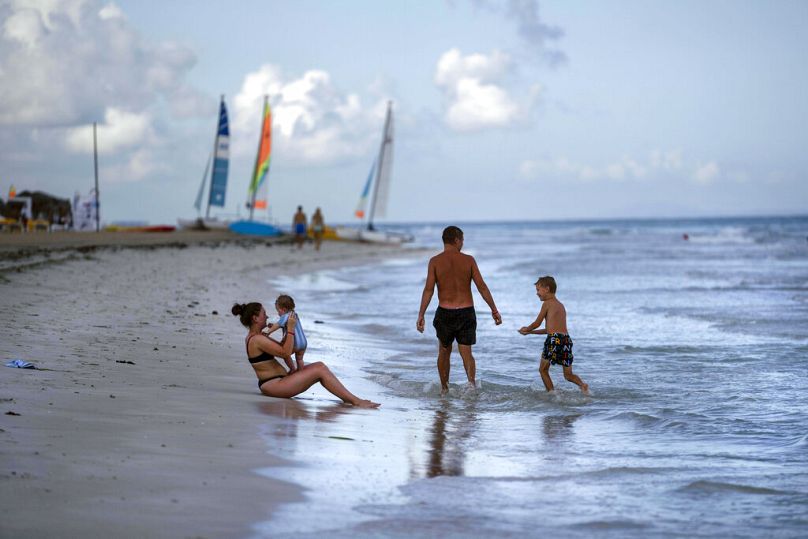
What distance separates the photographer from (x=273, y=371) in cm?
799

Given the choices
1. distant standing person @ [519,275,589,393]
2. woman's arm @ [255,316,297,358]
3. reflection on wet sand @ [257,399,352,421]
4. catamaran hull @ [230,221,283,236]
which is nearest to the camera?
reflection on wet sand @ [257,399,352,421]

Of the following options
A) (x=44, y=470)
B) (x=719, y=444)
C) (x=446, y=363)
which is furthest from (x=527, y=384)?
(x=44, y=470)

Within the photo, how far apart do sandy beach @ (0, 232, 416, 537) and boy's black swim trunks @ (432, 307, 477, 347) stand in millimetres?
1953

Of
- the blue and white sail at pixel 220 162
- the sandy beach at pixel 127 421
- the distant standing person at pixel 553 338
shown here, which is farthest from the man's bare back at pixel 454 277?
the blue and white sail at pixel 220 162

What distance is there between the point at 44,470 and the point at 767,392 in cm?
668

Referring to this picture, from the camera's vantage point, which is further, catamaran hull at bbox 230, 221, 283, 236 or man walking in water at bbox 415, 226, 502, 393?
catamaran hull at bbox 230, 221, 283, 236

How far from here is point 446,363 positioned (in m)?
9.06

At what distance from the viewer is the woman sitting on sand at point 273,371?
25.9ft

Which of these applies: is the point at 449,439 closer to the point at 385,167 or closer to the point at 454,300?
the point at 454,300

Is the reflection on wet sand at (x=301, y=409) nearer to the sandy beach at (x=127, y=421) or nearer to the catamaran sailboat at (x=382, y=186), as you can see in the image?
the sandy beach at (x=127, y=421)

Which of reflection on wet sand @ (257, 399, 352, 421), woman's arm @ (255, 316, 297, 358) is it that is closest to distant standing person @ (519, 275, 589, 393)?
reflection on wet sand @ (257, 399, 352, 421)

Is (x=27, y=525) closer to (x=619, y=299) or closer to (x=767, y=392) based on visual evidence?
(x=767, y=392)

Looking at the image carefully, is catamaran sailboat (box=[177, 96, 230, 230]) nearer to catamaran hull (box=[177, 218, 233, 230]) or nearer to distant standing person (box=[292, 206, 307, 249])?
catamaran hull (box=[177, 218, 233, 230])

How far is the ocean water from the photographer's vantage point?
15.5 ft
